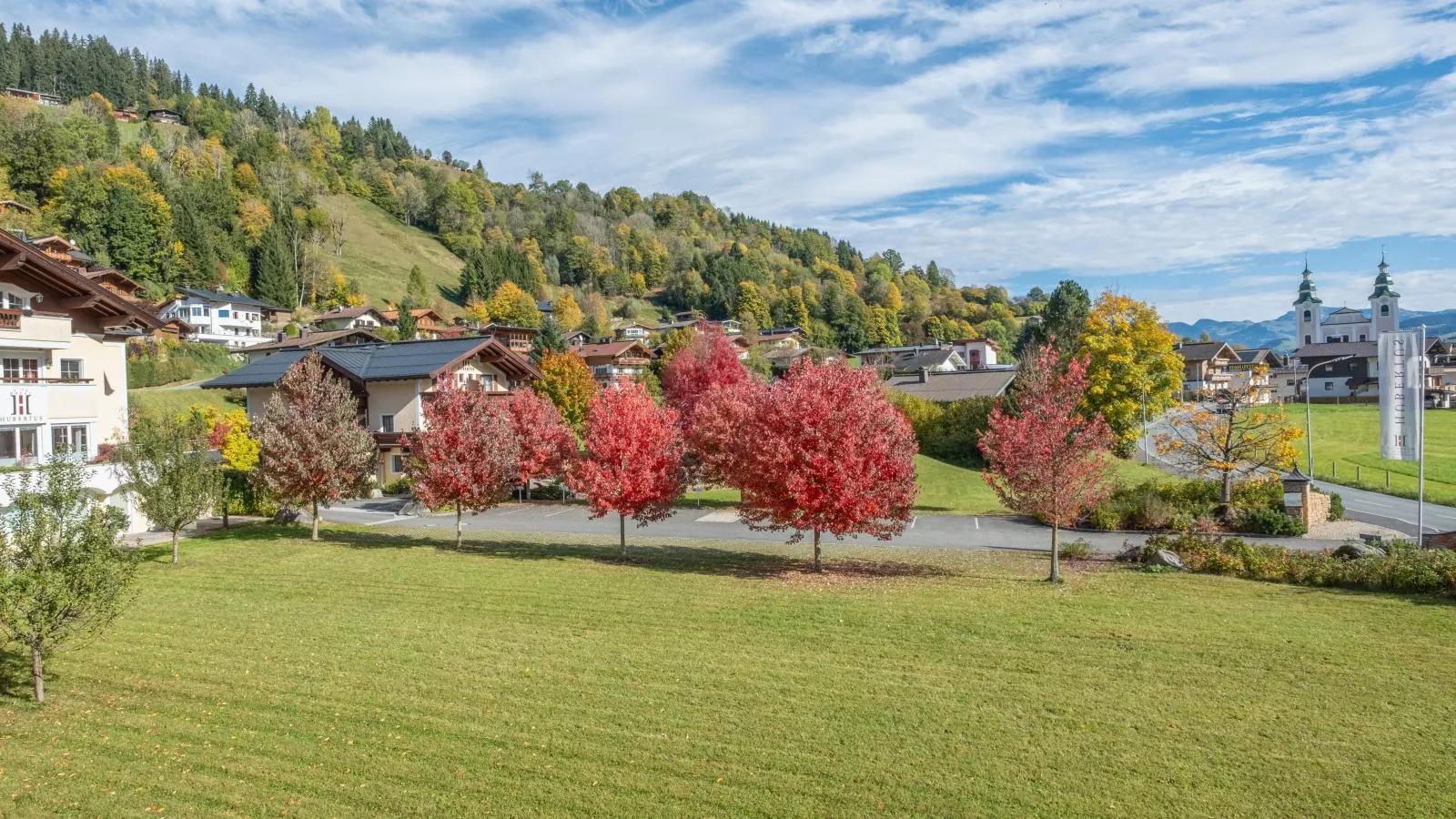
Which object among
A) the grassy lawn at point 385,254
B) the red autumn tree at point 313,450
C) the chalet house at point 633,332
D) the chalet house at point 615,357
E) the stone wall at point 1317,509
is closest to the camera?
the red autumn tree at point 313,450

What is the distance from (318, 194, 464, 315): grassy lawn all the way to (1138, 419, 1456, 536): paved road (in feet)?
378

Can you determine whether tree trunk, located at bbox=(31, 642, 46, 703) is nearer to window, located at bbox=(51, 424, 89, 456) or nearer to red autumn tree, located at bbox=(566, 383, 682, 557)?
red autumn tree, located at bbox=(566, 383, 682, 557)

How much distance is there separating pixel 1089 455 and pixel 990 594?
5087mm

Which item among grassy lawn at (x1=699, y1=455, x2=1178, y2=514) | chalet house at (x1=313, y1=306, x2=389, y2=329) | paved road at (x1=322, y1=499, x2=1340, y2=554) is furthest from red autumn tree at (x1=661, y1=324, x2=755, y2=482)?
chalet house at (x1=313, y1=306, x2=389, y2=329)

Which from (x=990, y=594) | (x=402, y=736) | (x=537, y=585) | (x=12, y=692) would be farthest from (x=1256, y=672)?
(x=12, y=692)

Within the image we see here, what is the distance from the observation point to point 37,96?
154 m

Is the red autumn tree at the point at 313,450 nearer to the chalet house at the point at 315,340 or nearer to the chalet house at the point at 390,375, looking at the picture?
the chalet house at the point at 390,375

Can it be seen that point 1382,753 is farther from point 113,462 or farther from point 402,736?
point 113,462

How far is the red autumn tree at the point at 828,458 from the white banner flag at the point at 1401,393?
47.6 ft

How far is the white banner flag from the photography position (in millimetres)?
24078

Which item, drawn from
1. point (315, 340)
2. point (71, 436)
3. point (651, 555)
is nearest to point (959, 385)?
point (651, 555)

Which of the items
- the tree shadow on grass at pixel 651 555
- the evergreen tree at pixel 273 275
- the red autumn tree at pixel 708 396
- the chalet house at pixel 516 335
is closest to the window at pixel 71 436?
the tree shadow on grass at pixel 651 555

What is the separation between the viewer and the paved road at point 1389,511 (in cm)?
3297

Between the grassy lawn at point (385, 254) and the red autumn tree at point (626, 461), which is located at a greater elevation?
the grassy lawn at point (385, 254)
